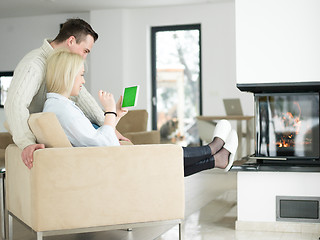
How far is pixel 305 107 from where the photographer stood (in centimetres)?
356

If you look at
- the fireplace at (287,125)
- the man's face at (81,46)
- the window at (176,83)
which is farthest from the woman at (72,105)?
the window at (176,83)

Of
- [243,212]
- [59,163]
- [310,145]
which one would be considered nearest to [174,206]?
[59,163]

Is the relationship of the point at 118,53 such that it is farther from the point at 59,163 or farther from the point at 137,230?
the point at 59,163

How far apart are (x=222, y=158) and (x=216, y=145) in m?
0.09

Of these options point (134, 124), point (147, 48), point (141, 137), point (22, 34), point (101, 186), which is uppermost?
point (22, 34)

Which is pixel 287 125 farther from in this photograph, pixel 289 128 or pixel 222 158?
pixel 222 158

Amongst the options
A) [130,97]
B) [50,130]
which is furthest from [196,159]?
[50,130]

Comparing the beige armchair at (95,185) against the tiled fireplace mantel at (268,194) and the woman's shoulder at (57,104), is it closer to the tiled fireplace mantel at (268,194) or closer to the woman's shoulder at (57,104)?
the woman's shoulder at (57,104)

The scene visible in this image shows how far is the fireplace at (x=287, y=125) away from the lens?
3.54m

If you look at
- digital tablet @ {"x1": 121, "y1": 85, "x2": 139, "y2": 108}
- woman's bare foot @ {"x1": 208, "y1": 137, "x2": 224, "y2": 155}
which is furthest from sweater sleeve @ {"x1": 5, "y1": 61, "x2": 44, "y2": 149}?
woman's bare foot @ {"x1": 208, "y1": 137, "x2": 224, "y2": 155}

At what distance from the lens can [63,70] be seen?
2.84m

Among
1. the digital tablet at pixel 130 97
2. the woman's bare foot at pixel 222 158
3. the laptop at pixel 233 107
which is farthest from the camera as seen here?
the laptop at pixel 233 107

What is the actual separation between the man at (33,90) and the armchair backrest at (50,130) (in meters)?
0.06

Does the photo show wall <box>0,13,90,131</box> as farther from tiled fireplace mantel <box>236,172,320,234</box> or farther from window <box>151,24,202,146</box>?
tiled fireplace mantel <box>236,172,320,234</box>
